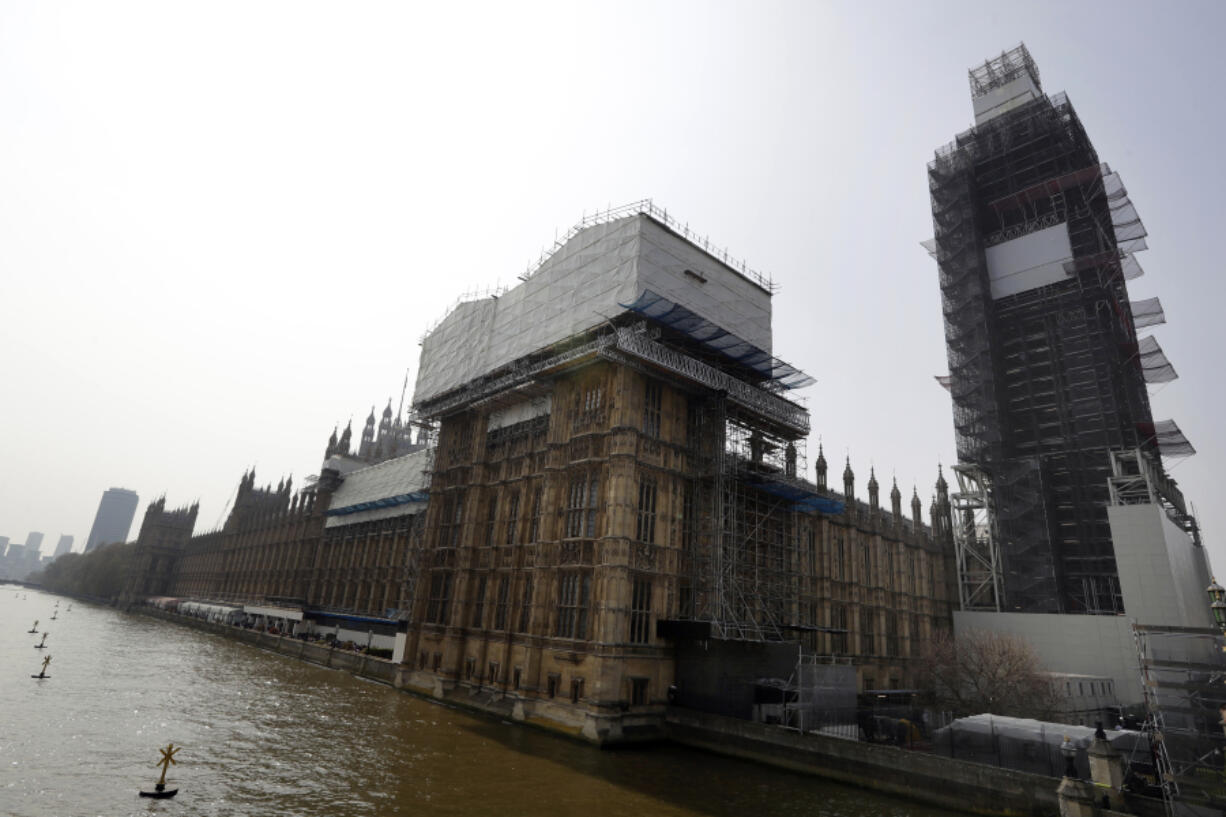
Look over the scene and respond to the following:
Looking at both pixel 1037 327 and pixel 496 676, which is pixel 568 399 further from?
pixel 1037 327

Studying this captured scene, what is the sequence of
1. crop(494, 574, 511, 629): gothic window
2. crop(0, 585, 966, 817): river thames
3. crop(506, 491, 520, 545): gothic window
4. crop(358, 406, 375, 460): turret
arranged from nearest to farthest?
crop(0, 585, 966, 817): river thames, crop(494, 574, 511, 629): gothic window, crop(506, 491, 520, 545): gothic window, crop(358, 406, 375, 460): turret

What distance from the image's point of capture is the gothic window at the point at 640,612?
38375 millimetres

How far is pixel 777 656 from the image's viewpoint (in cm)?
3794

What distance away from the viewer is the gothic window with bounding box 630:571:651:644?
1511 inches

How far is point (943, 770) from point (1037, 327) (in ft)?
211

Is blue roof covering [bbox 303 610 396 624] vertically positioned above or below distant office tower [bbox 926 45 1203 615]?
below

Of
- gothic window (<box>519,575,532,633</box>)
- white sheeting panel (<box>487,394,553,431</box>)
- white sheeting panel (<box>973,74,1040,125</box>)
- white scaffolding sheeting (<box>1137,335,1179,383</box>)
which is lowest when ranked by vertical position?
gothic window (<box>519,575,532,633</box>)

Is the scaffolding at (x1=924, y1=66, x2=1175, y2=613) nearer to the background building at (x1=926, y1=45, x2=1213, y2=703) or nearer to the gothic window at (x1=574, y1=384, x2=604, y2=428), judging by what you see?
the background building at (x1=926, y1=45, x2=1213, y2=703)

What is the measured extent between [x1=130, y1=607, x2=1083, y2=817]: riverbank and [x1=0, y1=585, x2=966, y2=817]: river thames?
29.4 inches

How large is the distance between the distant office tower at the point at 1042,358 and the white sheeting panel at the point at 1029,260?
154 mm

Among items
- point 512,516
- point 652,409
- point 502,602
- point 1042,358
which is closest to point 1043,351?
point 1042,358

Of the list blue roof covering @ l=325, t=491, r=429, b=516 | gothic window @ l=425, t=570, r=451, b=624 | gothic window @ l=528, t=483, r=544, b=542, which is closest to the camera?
gothic window @ l=528, t=483, r=544, b=542

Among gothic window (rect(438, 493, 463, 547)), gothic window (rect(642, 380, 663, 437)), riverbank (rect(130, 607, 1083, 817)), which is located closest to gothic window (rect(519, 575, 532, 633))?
riverbank (rect(130, 607, 1083, 817))

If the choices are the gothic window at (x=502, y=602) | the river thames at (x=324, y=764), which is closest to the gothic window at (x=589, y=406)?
the gothic window at (x=502, y=602)
